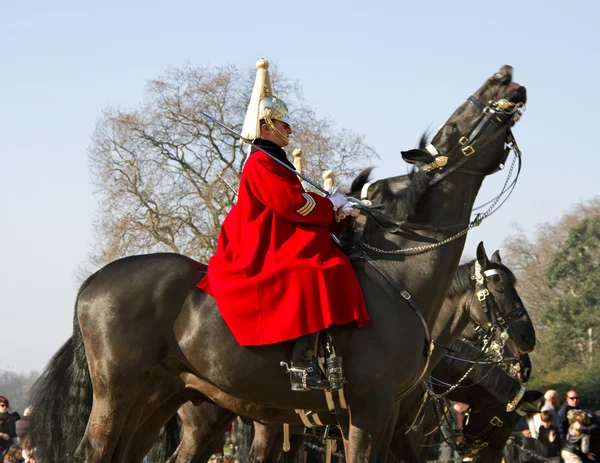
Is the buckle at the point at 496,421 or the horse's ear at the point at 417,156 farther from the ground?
the horse's ear at the point at 417,156

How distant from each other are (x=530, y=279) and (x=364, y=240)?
131 feet

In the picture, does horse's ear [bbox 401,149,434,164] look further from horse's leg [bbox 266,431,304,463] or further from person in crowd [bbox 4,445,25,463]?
person in crowd [bbox 4,445,25,463]

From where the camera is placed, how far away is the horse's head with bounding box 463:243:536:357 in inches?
397

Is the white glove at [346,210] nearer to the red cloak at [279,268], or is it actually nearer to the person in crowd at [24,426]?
the red cloak at [279,268]

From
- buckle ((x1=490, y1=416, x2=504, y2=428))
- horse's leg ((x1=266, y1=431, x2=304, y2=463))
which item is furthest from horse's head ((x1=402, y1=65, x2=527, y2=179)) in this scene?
buckle ((x1=490, y1=416, x2=504, y2=428))

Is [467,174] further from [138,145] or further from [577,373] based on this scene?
[577,373]

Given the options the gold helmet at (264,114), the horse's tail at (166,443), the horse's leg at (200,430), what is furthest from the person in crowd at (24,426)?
the gold helmet at (264,114)

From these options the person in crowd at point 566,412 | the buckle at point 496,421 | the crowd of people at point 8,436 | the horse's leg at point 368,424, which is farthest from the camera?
the person in crowd at point 566,412

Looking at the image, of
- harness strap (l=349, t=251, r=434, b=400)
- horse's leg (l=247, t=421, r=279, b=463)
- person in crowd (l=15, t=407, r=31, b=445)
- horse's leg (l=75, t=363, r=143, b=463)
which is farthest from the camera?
horse's leg (l=247, t=421, r=279, b=463)

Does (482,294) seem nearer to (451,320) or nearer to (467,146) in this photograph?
(451,320)

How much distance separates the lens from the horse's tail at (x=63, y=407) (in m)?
6.69

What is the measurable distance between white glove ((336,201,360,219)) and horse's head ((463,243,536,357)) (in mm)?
3922

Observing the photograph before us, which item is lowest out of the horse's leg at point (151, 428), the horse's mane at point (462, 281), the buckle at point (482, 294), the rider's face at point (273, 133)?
the horse's leg at point (151, 428)

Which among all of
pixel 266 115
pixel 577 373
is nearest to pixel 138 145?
pixel 577 373
